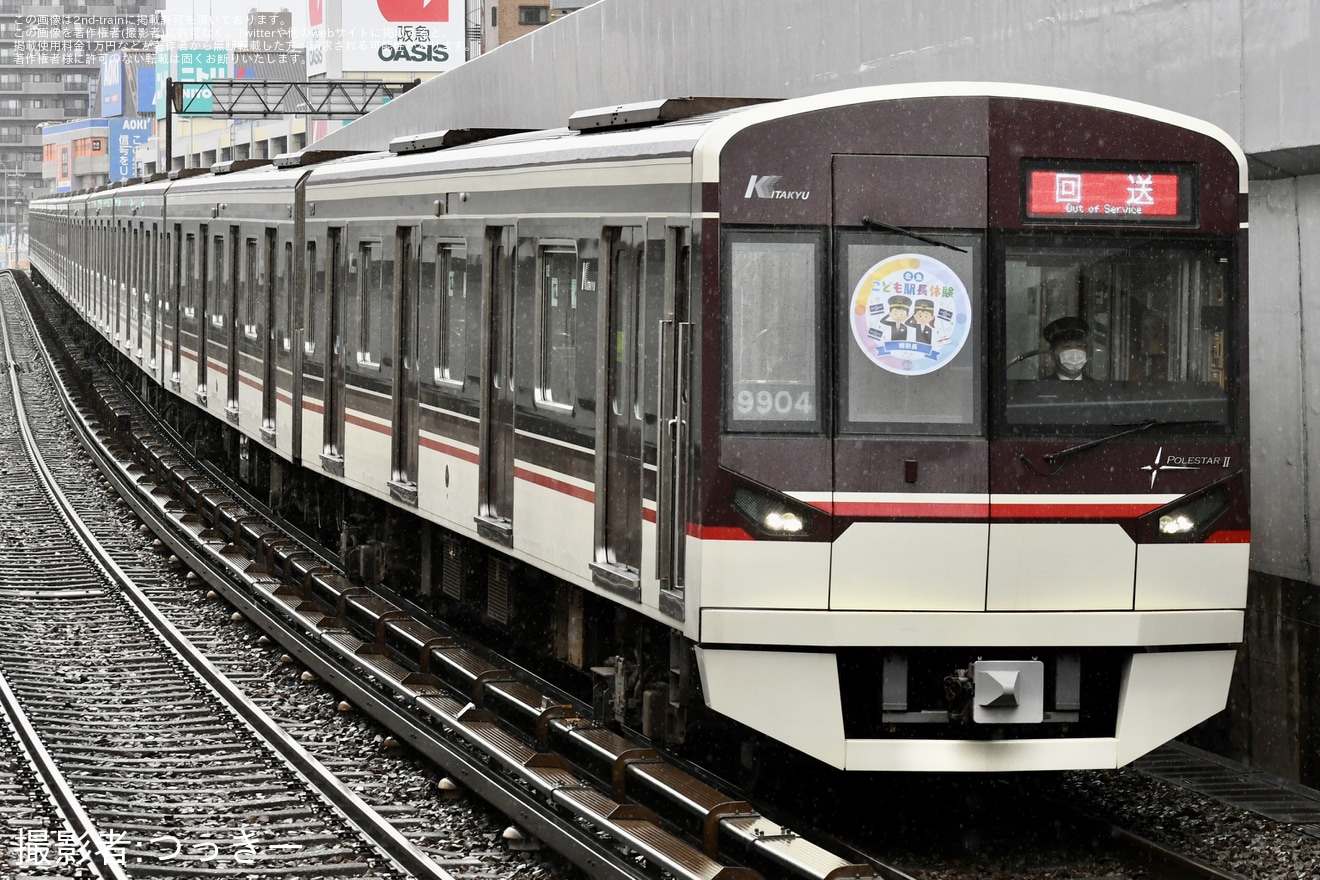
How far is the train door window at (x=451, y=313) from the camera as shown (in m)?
10.9

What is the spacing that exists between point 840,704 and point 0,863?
3481 mm

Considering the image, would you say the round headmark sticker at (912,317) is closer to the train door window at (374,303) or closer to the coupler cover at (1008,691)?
the coupler cover at (1008,691)

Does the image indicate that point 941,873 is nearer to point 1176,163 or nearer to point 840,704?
point 840,704

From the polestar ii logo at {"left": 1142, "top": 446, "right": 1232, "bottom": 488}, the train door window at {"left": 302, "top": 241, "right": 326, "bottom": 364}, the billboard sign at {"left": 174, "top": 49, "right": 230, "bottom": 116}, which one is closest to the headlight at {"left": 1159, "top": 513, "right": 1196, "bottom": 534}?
the polestar ii logo at {"left": 1142, "top": 446, "right": 1232, "bottom": 488}

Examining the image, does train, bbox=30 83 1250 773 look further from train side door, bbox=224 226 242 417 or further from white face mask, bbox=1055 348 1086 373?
train side door, bbox=224 226 242 417

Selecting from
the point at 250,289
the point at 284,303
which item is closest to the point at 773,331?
the point at 284,303

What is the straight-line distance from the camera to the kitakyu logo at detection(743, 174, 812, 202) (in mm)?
7441

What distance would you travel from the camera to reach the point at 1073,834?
8.09 metres

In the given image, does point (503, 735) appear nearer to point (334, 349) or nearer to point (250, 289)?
point (334, 349)

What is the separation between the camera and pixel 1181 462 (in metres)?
7.62

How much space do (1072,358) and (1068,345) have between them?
0.17 ft

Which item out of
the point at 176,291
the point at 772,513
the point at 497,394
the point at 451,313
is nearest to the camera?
the point at 772,513

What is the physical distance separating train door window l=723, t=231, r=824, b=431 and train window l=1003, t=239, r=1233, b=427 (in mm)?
750

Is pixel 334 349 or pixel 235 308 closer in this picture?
pixel 334 349
